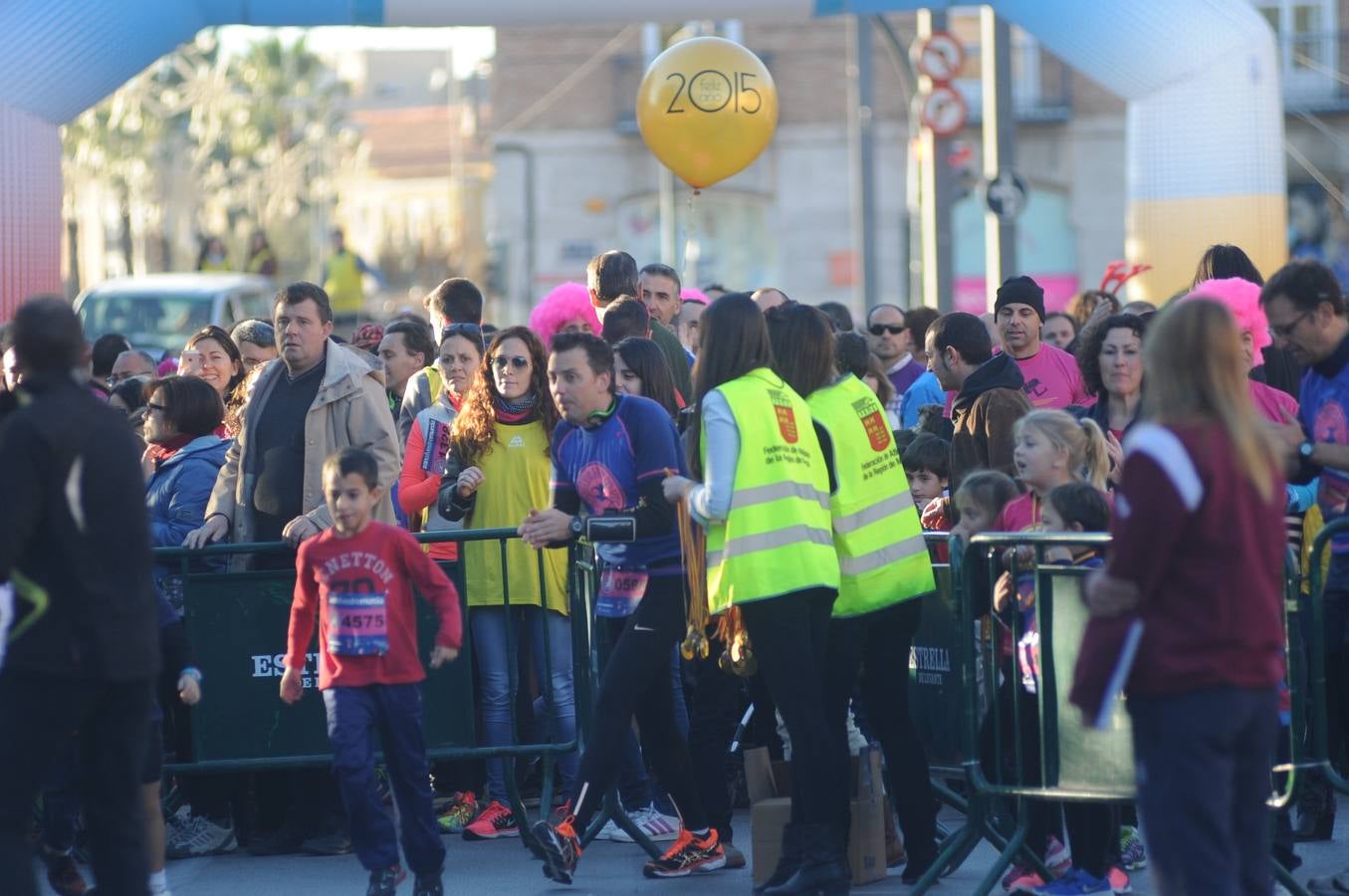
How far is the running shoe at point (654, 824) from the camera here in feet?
25.3

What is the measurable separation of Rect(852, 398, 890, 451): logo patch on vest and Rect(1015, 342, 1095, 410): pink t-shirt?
204 cm

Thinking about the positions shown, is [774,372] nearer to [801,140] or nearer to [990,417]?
[990,417]

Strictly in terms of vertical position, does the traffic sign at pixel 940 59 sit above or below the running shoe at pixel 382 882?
above

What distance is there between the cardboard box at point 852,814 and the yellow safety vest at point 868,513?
622 millimetres

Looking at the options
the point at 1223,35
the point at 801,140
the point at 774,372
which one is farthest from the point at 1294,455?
the point at 801,140

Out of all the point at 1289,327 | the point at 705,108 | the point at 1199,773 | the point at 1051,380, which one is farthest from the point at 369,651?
the point at 705,108

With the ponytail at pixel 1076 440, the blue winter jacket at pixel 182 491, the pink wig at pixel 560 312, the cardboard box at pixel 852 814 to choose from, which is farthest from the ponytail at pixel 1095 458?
the blue winter jacket at pixel 182 491

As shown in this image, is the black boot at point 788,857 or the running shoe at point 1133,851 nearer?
the black boot at point 788,857

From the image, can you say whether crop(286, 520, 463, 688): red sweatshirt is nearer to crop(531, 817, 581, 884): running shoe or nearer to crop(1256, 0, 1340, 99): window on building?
crop(531, 817, 581, 884): running shoe

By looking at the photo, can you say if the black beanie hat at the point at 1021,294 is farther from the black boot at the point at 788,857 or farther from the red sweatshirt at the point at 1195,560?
the red sweatshirt at the point at 1195,560

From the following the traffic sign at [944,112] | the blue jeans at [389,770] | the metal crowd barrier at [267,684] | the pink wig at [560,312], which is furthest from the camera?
the traffic sign at [944,112]

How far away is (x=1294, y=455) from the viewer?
6.41 m

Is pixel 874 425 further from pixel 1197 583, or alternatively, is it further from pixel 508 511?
pixel 1197 583

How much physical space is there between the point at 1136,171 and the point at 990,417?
22.6 feet
